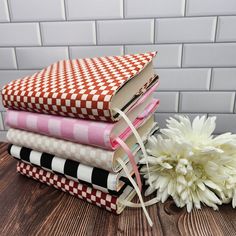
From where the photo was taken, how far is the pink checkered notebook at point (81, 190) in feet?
1.39

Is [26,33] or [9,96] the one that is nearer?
[9,96]

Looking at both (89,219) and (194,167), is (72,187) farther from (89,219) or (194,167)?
(194,167)

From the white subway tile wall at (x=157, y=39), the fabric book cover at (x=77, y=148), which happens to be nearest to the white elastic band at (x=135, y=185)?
the fabric book cover at (x=77, y=148)

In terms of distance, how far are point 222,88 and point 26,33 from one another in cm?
55

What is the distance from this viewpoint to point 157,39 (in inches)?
24.4

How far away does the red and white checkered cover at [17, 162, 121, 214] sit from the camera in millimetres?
426

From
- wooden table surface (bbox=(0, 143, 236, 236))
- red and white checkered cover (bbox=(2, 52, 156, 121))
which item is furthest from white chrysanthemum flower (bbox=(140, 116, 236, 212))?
red and white checkered cover (bbox=(2, 52, 156, 121))

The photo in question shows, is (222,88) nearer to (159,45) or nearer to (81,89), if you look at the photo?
(159,45)

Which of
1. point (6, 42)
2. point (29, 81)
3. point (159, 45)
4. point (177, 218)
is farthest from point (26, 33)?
point (177, 218)

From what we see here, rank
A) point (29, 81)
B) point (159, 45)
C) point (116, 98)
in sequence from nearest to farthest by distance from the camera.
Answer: point (116, 98), point (29, 81), point (159, 45)

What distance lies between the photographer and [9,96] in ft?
1.57

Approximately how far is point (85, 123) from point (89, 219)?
0.57ft

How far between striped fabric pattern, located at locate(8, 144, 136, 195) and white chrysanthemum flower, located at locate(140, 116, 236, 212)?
0.32 feet

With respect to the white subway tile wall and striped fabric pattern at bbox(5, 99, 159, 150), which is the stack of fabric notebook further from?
the white subway tile wall
